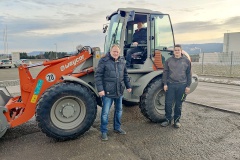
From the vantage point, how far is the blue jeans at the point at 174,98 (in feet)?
17.2

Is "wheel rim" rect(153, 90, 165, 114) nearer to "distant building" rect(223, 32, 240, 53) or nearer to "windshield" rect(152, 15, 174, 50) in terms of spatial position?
"windshield" rect(152, 15, 174, 50)

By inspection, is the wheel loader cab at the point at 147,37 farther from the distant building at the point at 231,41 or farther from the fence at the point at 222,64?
the distant building at the point at 231,41

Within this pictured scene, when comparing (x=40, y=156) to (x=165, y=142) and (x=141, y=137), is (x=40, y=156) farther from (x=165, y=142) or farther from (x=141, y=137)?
(x=165, y=142)

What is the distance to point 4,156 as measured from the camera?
401 centimetres

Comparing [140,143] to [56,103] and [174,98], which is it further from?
[56,103]

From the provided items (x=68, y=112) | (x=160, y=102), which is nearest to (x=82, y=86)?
(x=68, y=112)

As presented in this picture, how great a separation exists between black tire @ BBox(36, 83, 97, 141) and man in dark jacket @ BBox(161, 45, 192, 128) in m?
1.72

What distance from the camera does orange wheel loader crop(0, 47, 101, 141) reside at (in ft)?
14.2

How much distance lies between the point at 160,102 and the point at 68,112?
7.54 feet

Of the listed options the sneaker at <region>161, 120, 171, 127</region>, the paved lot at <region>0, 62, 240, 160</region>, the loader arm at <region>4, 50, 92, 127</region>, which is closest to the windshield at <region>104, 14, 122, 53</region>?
the loader arm at <region>4, 50, 92, 127</region>

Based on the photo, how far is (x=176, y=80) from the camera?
205 inches

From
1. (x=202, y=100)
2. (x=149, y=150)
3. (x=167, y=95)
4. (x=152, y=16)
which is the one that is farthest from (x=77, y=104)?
(x=202, y=100)

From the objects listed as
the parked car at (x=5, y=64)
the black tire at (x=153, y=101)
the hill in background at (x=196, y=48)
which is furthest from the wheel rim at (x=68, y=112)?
the parked car at (x=5, y=64)

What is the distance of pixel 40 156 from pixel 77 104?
1188 millimetres
